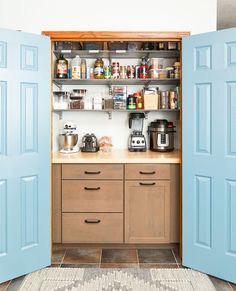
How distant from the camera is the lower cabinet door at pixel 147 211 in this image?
3168mm

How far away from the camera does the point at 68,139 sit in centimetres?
351

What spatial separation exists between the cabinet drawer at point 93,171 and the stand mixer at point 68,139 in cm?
36

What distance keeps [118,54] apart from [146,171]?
50.4 inches

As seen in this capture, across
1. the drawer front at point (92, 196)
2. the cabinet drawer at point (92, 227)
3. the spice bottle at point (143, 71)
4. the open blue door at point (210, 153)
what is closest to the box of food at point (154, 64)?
the spice bottle at point (143, 71)

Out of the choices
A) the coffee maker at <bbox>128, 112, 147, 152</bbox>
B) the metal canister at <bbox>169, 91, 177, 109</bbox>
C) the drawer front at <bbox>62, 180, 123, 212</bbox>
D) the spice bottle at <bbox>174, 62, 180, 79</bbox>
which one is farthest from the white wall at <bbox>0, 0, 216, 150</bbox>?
the drawer front at <bbox>62, 180, 123, 212</bbox>

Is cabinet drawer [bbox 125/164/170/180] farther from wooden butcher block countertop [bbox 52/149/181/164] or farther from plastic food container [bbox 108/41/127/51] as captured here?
plastic food container [bbox 108/41/127/51]

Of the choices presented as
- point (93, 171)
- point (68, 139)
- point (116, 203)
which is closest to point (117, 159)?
point (93, 171)

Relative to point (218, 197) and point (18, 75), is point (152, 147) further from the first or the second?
point (18, 75)

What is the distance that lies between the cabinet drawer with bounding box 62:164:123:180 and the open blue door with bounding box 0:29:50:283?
0.36 meters

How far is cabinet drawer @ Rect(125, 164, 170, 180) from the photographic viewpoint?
315 centimetres

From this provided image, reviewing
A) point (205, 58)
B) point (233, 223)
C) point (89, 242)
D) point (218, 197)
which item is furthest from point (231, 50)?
point (89, 242)

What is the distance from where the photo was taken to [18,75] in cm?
258

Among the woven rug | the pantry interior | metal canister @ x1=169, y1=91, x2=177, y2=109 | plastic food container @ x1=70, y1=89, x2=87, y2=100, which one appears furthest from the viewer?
plastic food container @ x1=70, y1=89, x2=87, y2=100

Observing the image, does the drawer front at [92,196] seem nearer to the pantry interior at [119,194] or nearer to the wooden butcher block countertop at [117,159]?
the pantry interior at [119,194]
